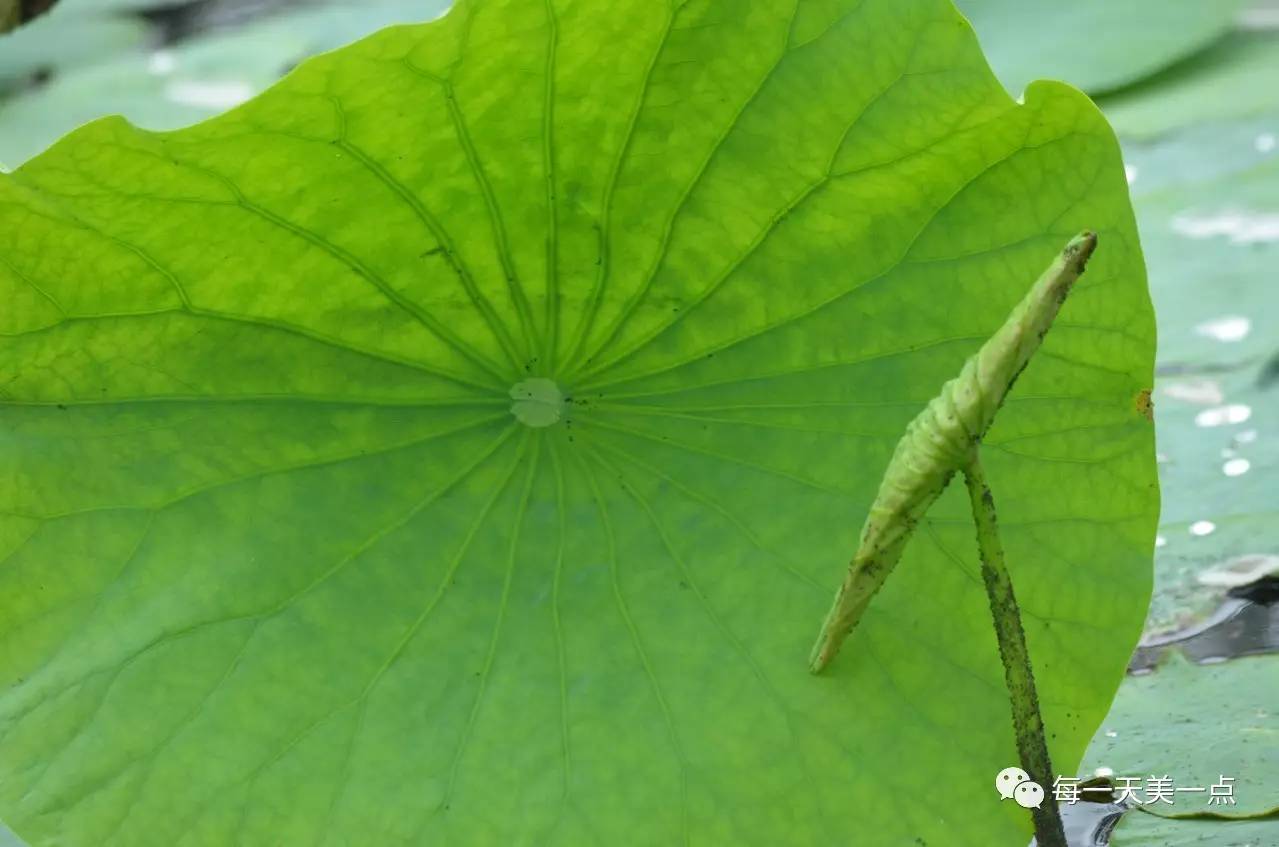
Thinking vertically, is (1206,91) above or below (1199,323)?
above

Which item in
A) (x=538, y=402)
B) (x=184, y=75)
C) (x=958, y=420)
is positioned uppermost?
(x=184, y=75)

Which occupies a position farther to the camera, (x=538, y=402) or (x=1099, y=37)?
(x=1099, y=37)

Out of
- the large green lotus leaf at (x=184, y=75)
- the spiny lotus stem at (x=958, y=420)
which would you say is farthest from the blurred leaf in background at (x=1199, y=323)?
the large green lotus leaf at (x=184, y=75)

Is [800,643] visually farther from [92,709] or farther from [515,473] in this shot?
[92,709]

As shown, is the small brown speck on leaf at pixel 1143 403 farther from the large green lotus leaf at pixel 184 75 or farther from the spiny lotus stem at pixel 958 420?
the large green lotus leaf at pixel 184 75

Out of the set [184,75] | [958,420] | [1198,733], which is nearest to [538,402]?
[958,420]

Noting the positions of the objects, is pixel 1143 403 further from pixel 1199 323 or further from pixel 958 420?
pixel 1199 323

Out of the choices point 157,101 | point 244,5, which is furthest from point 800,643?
point 244,5
